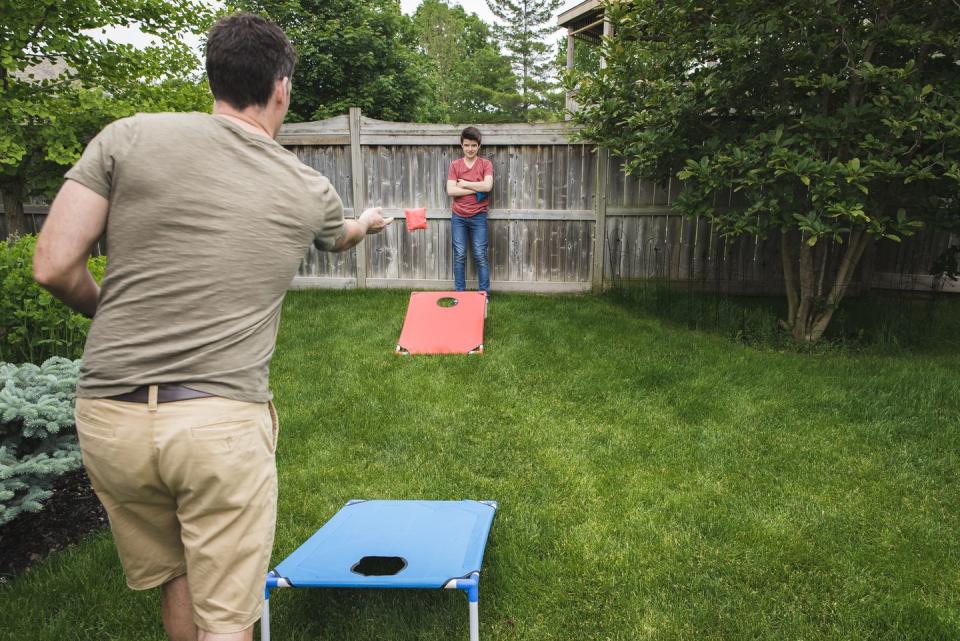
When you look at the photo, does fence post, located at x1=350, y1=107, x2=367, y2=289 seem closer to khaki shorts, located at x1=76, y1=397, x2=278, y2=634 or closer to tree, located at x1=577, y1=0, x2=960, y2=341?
tree, located at x1=577, y1=0, x2=960, y2=341

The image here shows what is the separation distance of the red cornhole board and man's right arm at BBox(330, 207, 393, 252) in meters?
3.40

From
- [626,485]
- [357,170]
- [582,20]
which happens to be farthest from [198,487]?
[582,20]

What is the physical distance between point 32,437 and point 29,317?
1.59m

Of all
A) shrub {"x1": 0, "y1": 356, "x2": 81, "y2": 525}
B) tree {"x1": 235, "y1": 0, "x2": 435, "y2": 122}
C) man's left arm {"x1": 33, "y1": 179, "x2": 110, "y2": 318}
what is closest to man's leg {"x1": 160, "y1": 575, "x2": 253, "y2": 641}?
man's left arm {"x1": 33, "y1": 179, "x2": 110, "y2": 318}

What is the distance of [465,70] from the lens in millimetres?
33469

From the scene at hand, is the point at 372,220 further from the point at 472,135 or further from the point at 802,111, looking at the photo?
the point at 472,135

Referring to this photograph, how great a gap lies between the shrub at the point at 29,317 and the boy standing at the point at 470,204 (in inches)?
141

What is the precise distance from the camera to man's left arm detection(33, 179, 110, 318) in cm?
136

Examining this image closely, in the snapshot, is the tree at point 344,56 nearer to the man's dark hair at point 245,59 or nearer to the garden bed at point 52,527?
the garden bed at point 52,527

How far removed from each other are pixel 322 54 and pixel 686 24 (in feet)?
36.9

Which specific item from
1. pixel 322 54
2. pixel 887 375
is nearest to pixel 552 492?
pixel 887 375

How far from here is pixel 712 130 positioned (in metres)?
5.62

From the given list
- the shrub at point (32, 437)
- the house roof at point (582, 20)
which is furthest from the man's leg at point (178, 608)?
the house roof at point (582, 20)

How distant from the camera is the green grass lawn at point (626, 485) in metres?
2.45
